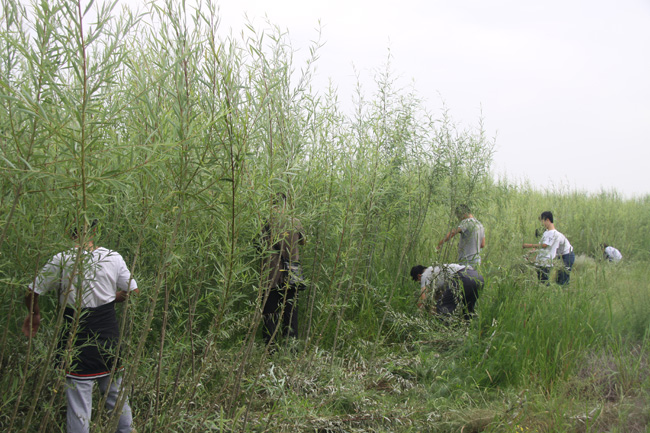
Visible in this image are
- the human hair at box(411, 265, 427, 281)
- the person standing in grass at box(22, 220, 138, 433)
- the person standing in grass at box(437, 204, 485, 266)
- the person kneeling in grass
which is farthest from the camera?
the human hair at box(411, 265, 427, 281)

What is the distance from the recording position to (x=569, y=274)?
6.37 meters

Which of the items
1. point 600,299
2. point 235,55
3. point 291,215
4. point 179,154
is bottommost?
point 600,299

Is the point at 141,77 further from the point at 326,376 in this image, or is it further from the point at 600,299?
the point at 600,299

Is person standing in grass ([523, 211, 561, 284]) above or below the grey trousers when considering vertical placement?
above

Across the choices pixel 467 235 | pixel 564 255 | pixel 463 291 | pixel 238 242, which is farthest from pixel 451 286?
pixel 564 255

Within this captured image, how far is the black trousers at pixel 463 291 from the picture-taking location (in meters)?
5.09

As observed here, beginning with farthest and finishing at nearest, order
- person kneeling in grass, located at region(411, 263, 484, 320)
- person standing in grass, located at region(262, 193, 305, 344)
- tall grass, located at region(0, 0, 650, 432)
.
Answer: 1. person kneeling in grass, located at region(411, 263, 484, 320)
2. person standing in grass, located at region(262, 193, 305, 344)
3. tall grass, located at region(0, 0, 650, 432)

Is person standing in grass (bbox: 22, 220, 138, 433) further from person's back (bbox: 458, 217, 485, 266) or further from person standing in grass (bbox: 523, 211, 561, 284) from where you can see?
person standing in grass (bbox: 523, 211, 561, 284)

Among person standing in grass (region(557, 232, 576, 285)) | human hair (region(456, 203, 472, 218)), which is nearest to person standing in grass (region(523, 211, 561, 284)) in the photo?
person standing in grass (region(557, 232, 576, 285))

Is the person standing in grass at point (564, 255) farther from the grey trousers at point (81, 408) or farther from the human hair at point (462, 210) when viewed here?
the grey trousers at point (81, 408)

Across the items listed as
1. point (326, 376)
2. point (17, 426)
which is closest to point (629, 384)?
point (326, 376)

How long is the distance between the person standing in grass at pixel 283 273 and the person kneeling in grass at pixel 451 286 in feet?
5.02

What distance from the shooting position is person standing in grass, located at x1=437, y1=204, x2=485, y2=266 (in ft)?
17.5

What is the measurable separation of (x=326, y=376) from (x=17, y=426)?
2209 mm
